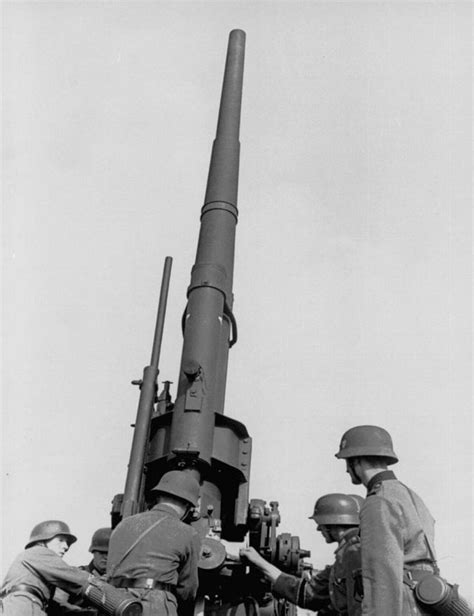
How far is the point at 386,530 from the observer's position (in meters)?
3.49

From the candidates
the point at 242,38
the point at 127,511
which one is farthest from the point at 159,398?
the point at 242,38

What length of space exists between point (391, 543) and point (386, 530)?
0.07 m

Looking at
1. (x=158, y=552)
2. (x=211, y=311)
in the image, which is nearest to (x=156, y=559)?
(x=158, y=552)

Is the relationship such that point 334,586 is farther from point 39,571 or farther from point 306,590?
point 39,571

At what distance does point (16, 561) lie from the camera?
16.8ft

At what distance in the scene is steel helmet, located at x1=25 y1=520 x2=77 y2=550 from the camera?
5.51 metres

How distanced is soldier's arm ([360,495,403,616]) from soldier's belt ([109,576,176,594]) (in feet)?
4.31

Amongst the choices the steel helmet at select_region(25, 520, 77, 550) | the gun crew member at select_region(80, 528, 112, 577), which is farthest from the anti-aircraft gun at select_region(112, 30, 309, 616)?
the steel helmet at select_region(25, 520, 77, 550)

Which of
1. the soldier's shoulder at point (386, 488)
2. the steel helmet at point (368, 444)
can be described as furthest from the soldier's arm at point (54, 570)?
the soldier's shoulder at point (386, 488)

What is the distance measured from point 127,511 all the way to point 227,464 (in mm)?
1139

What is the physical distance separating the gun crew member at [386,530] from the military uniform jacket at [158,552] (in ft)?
3.67

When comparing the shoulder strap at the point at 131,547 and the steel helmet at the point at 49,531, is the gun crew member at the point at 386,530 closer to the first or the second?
the shoulder strap at the point at 131,547

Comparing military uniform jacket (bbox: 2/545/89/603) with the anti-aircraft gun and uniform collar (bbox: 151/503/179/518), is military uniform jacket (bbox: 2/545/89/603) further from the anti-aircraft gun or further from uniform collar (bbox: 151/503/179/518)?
the anti-aircraft gun

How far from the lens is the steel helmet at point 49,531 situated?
551 cm
